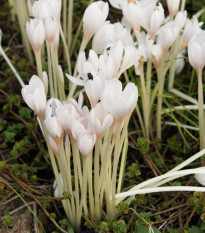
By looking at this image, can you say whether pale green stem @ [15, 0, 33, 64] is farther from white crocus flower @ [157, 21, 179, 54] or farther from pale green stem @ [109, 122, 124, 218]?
pale green stem @ [109, 122, 124, 218]

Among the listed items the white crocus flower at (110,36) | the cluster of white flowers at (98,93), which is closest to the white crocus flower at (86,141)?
the cluster of white flowers at (98,93)

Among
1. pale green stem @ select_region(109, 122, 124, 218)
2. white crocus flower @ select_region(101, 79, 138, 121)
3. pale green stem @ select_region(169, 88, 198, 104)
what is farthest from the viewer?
pale green stem @ select_region(169, 88, 198, 104)

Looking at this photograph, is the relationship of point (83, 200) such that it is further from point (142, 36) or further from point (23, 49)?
point (23, 49)

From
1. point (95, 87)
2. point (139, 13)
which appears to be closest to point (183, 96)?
point (139, 13)

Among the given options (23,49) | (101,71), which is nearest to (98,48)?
(101,71)

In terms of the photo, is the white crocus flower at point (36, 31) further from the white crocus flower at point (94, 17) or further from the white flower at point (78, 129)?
the white flower at point (78, 129)

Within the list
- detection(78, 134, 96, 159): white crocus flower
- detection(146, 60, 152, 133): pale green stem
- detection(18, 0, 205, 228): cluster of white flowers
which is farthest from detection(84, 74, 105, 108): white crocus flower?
detection(146, 60, 152, 133): pale green stem
